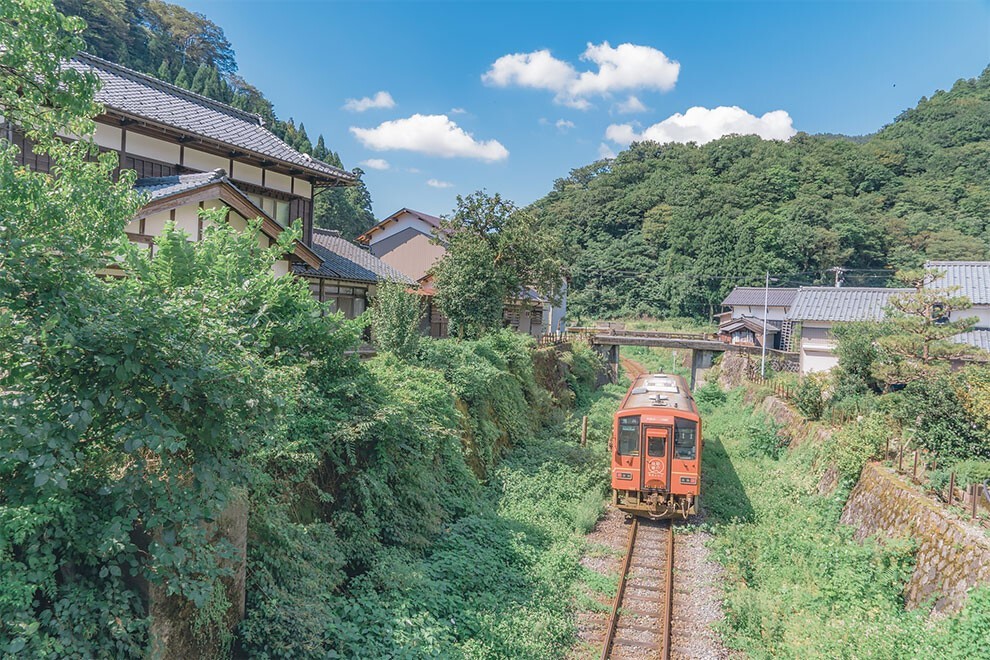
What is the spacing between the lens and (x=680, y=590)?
9.37 meters

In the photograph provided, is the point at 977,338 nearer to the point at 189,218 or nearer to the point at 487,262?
the point at 487,262

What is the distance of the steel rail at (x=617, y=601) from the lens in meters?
7.65

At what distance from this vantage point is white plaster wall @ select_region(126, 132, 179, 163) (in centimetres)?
1303

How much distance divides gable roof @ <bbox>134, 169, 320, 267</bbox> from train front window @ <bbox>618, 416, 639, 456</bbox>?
7913 millimetres

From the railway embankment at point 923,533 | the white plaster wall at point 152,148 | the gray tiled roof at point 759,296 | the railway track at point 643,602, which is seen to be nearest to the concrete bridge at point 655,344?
the gray tiled roof at point 759,296

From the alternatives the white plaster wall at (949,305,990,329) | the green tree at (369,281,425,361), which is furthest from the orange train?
the white plaster wall at (949,305,990,329)

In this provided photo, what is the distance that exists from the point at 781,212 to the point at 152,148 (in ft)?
194

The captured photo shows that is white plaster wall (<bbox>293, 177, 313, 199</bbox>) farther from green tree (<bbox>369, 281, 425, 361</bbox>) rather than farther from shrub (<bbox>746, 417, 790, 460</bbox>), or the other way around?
shrub (<bbox>746, 417, 790, 460</bbox>)

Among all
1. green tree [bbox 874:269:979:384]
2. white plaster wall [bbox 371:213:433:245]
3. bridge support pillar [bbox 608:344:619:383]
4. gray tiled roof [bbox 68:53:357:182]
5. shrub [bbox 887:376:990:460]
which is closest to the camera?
shrub [bbox 887:376:990:460]

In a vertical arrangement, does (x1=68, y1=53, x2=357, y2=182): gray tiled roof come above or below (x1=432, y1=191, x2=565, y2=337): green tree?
above

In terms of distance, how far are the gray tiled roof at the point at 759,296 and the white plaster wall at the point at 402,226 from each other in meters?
32.1

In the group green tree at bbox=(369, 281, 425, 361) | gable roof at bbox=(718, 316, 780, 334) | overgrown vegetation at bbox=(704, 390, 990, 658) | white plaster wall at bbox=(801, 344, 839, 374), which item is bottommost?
overgrown vegetation at bbox=(704, 390, 990, 658)

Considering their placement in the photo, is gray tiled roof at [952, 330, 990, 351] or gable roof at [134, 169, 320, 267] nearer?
gable roof at [134, 169, 320, 267]

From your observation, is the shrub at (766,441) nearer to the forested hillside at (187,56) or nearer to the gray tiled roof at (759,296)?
the forested hillside at (187,56)
